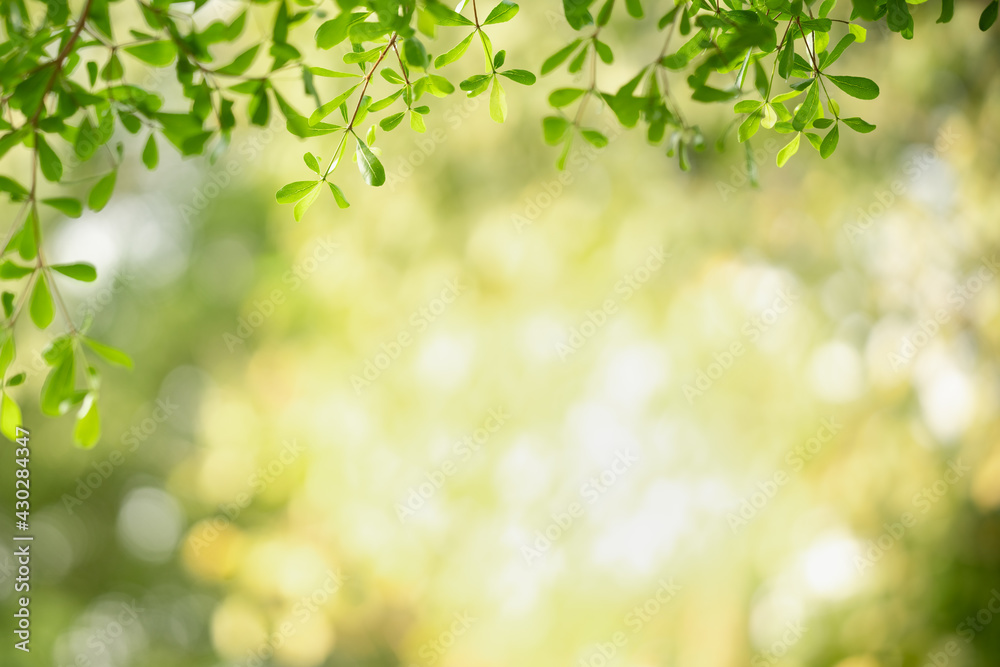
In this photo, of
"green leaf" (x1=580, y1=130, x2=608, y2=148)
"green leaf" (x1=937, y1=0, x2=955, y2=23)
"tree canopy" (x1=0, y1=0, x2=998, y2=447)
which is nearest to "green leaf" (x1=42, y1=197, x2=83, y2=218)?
"tree canopy" (x1=0, y1=0, x2=998, y2=447)

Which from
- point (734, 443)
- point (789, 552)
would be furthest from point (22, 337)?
point (789, 552)

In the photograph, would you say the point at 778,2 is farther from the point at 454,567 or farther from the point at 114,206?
the point at 114,206

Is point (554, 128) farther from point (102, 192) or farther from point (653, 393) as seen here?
point (653, 393)

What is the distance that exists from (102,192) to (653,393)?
1964 mm

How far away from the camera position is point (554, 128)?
630mm

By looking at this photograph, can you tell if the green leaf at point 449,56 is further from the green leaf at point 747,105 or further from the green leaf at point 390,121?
the green leaf at point 747,105

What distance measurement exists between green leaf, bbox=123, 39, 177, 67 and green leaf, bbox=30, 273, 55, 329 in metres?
0.21

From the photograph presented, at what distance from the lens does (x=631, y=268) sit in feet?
7.50

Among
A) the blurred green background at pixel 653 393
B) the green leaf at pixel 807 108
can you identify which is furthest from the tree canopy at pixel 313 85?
the blurred green background at pixel 653 393

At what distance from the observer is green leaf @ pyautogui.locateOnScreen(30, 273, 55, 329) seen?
0.56 meters

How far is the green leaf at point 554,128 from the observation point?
0.62 m

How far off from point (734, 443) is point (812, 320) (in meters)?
0.47

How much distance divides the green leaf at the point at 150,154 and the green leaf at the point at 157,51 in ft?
0.23

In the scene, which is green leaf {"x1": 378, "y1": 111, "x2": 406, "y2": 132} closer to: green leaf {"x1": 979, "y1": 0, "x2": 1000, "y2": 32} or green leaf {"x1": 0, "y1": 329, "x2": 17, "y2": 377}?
green leaf {"x1": 0, "y1": 329, "x2": 17, "y2": 377}
